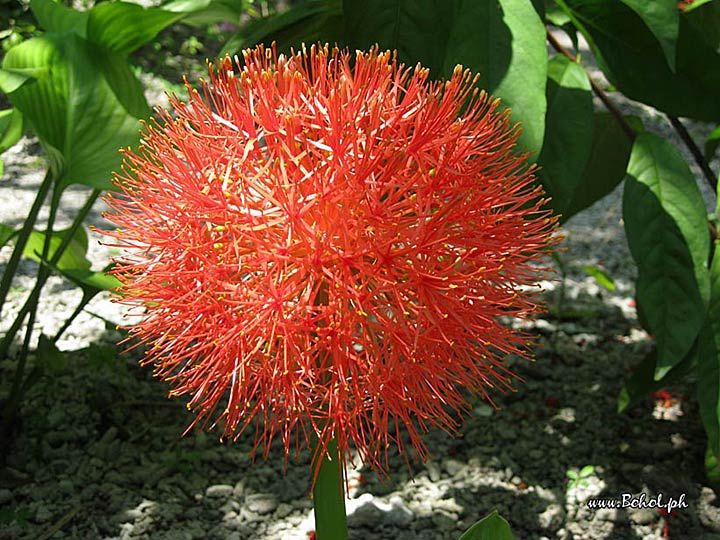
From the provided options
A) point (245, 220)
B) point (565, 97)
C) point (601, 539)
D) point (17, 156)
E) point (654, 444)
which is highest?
point (17, 156)

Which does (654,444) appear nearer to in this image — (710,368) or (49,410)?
(710,368)

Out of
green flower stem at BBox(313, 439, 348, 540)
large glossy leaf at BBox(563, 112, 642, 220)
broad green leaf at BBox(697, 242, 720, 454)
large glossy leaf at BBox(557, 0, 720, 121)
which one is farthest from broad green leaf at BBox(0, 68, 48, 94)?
broad green leaf at BBox(697, 242, 720, 454)

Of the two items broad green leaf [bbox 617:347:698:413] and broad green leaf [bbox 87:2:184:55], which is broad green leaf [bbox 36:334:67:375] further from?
broad green leaf [bbox 617:347:698:413]

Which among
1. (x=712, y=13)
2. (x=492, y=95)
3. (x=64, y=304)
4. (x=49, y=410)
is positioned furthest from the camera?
(x=64, y=304)

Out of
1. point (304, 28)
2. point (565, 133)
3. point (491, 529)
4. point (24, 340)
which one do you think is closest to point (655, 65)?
point (565, 133)

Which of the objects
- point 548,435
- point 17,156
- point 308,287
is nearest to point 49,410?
point 548,435
